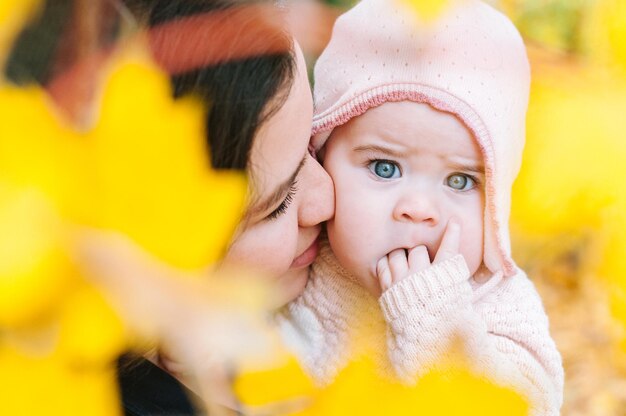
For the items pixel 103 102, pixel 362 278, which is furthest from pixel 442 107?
pixel 103 102

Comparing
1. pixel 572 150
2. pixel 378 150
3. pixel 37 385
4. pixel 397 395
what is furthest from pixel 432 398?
pixel 572 150

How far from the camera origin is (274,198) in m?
0.63

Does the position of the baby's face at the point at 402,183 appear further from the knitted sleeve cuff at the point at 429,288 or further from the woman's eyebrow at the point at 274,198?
the woman's eyebrow at the point at 274,198

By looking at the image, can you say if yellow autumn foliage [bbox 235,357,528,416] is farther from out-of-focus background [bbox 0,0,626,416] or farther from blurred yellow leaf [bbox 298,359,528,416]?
out-of-focus background [bbox 0,0,626,416]

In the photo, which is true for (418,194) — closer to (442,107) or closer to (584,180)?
(442,107)

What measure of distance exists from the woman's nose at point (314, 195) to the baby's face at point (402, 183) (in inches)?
0.7

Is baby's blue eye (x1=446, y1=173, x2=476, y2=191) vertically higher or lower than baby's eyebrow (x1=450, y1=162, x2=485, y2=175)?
lower

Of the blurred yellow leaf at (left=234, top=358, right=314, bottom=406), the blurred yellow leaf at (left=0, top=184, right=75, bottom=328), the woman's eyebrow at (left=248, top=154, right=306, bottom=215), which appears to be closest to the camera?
the blurred yellow leaf at (left=0, top=184, right=75, bottom=328)

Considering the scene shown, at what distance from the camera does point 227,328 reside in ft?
2.21

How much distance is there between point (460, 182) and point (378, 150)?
Answer: 0.10 metres

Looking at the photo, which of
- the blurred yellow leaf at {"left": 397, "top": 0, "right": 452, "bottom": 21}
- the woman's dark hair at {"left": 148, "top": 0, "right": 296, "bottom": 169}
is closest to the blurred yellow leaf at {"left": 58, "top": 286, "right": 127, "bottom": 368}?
the woman's dark hair at {"left": 148, "top": 0, "right": 296, "bottom": 169}

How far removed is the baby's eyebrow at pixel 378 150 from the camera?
0.77 metres

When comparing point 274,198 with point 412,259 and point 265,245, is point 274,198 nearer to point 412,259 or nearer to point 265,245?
point 265,245

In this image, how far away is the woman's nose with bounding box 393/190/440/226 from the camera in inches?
30.1
